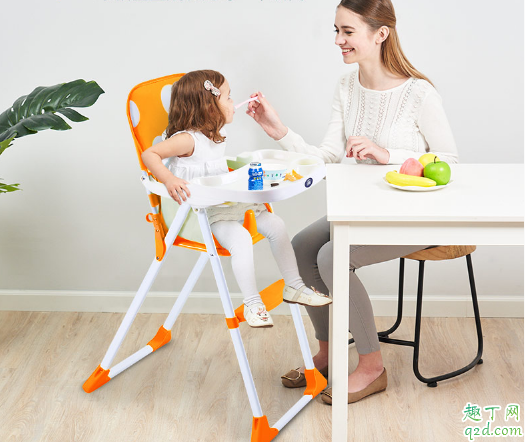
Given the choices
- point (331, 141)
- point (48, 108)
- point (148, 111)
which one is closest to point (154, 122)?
point (148, 111)

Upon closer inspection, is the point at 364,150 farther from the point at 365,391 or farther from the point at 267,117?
the point at 365,391

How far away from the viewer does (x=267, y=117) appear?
2295 millimetres

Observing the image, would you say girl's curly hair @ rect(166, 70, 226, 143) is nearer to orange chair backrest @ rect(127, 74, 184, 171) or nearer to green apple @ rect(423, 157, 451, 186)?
orange chair backrest @ rect(127, 74, 184, 171)

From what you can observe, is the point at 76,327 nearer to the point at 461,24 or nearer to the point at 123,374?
the point at 123,374

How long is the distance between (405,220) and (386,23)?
86 centimetres

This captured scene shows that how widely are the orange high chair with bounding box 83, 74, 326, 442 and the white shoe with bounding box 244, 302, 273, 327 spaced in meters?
0.05

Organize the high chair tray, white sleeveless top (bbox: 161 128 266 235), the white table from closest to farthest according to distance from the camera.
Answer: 1. the white table
2. the high chair tray
3. white sleeveless top (bbox: 161 128 266 235)

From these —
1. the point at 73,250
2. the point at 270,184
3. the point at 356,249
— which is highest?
the point at 270,184

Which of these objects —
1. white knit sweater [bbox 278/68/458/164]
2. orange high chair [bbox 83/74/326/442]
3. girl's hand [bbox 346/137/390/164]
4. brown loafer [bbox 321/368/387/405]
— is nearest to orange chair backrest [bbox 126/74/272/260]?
orange high chair [bbox 83/74/326/442]

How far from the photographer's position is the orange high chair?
6.12 ft

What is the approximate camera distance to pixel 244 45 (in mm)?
2480

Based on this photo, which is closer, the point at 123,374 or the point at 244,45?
the point at 123,374

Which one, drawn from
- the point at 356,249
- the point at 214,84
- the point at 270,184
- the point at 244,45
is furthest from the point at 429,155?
the point at 244,45

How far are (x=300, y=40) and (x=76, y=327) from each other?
1.48 metres
